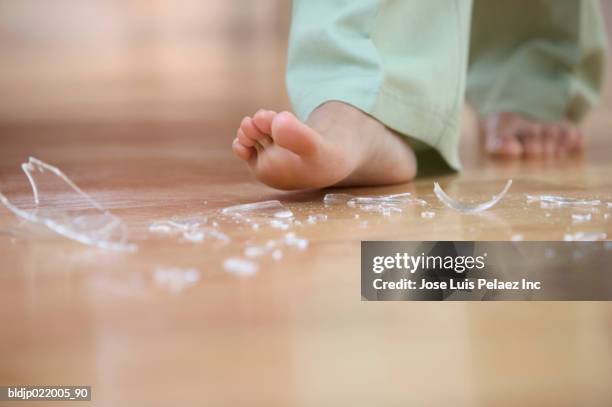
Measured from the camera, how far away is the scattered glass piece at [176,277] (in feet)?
1.75

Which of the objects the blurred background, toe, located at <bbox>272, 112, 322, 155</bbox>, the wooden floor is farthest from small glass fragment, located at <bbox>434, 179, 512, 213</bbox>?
the blurred background

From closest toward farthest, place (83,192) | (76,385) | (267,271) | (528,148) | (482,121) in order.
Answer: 1. (76,385)
2. (267,271)
3. (83,192)
4. (528,148)
5. (482,121)

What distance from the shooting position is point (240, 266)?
0.57m

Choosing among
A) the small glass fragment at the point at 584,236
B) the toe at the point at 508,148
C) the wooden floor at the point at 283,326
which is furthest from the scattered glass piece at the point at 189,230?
the toe at the point at 508,148

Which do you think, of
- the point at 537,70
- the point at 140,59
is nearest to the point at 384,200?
the point at 537,70

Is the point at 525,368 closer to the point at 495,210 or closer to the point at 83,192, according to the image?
the point at 495,210

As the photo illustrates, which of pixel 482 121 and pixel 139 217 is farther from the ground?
pixel 482 121

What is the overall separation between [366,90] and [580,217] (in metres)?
0.23

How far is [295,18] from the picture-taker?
2.92ft

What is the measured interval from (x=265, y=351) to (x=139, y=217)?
265 mm

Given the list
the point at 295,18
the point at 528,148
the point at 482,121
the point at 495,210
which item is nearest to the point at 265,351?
the point at 495,210

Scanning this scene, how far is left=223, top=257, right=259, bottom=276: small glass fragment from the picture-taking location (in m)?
0.56

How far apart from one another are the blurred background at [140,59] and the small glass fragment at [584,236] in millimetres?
1083

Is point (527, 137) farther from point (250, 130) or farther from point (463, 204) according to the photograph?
point (250, 130)
